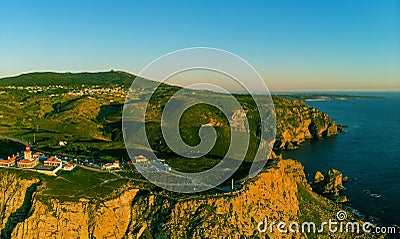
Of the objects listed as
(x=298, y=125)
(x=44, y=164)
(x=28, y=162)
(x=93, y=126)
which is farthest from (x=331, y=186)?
(x=93, y=126)

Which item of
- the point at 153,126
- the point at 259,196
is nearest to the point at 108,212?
the point at 259,196

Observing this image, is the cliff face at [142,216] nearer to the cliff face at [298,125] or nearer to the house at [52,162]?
the house at [52,162]

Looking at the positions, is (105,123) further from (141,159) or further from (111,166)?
(111,166)

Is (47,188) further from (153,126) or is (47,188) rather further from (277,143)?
(277,143)

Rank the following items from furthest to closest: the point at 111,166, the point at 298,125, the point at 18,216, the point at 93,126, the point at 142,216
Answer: the point at 298,125 → the point at 93,126 → the point at 111,166 → the point at 18,216 → the point at 142,216

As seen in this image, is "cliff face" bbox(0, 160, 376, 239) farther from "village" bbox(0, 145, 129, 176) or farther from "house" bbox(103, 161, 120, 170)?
"house" bbox(103, 161, 120, 170)

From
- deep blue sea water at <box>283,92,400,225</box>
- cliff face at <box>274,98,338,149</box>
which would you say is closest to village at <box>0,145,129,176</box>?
deep blue sea water at <box>283,92,400,225</box>
